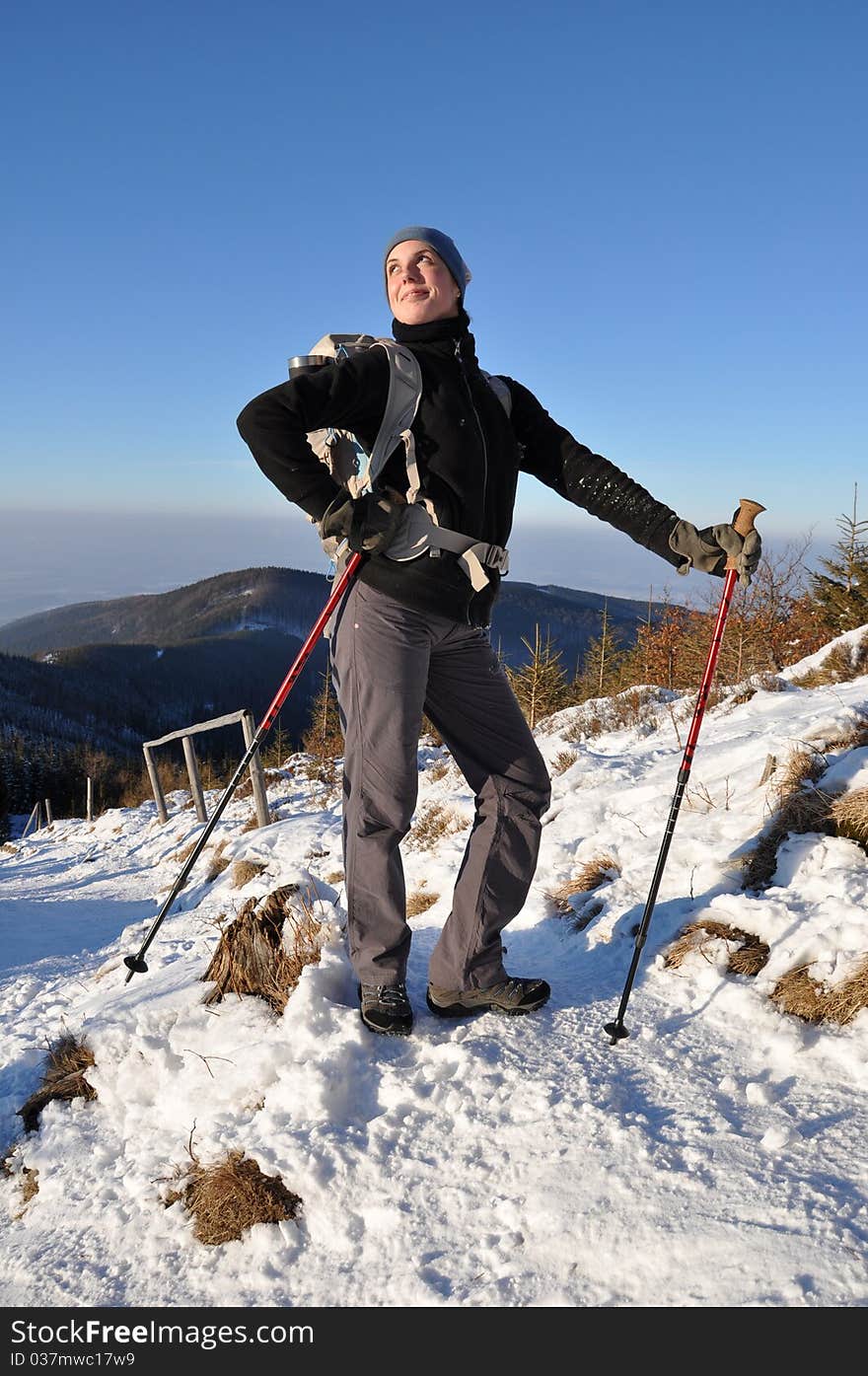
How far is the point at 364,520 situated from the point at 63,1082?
7.95 ft

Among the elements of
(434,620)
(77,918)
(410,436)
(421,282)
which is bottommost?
(77,918)

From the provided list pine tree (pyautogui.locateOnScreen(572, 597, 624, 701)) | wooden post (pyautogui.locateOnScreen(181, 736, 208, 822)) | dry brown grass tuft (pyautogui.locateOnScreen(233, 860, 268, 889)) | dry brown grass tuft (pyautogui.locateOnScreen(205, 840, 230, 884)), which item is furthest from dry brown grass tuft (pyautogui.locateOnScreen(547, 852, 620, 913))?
pine tree (pyautogui.locateOnScreen(572, 597, 624, 701))

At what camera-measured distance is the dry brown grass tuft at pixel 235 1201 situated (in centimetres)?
221

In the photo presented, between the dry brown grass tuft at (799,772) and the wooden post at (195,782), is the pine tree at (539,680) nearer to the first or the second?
the wooden post at (195,782)

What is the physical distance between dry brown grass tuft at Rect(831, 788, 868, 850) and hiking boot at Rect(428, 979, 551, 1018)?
155 centimetres

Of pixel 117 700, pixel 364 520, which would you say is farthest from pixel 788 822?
pixel 117 700

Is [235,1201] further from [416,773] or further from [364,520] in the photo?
[364,520]

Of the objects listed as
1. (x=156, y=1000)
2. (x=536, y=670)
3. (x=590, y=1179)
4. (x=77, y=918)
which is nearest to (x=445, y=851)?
(x=156, y=1000)

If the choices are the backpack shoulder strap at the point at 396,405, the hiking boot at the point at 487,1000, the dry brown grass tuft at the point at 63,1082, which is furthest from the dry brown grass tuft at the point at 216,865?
the backpack shoulder strap at the point at 396,405

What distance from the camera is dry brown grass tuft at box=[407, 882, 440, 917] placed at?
195 inches

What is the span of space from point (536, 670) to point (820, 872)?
16.2 meters

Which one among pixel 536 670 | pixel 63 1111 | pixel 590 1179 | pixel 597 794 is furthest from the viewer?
pixel 536 670

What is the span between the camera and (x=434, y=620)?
286 centimetres

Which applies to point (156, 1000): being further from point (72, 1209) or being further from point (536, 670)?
point (536, 670)
